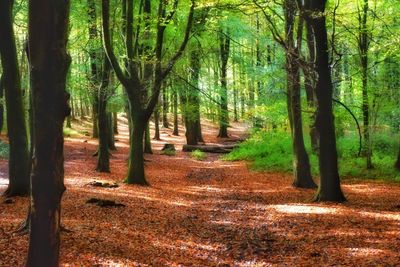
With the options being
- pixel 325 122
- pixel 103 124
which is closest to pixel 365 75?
pixel 325 122

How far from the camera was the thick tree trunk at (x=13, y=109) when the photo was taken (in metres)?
10.5

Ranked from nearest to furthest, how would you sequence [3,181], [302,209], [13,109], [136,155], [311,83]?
[302,209] → [13,109] → [311,83] → [3,181] → [136,155]

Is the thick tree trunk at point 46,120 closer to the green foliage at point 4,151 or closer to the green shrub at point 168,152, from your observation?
the green foliage at point 4,151

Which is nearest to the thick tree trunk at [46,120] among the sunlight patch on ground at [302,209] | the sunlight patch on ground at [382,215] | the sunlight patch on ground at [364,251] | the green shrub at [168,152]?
the sunlight patch on ground at [364,251]

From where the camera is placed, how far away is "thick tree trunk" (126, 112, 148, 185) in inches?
568

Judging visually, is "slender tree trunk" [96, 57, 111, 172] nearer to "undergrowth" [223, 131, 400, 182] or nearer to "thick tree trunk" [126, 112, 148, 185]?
"thick tree trunk" [126, 112, 148, 185]

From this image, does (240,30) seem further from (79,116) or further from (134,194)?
(79,116)

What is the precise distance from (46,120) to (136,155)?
33.2 ft

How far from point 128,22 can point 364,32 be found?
858 cm

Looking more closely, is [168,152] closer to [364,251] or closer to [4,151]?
[4,151]

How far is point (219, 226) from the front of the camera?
9242mm

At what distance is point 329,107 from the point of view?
36.8 feet

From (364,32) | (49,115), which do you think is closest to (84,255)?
(49,115)

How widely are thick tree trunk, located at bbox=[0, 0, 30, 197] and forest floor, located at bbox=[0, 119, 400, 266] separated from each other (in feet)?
2.22
